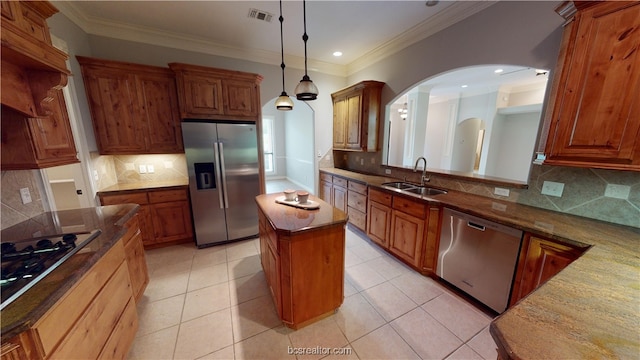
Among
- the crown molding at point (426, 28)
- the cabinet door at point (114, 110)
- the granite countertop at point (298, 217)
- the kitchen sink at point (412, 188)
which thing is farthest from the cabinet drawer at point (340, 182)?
the cabinet door at point (114, 110)

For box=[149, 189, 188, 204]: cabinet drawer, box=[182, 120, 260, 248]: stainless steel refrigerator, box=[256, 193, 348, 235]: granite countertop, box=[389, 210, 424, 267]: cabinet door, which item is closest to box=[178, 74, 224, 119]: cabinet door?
box=[182, 120, 260, 248]: stainless steel refrigerator

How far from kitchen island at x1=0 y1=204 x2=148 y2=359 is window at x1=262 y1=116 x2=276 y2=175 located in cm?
560

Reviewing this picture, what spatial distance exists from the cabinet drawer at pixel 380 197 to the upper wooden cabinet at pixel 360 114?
93cm

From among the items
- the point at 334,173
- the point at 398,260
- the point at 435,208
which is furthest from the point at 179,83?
the point at 398,260

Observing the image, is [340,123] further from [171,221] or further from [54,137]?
[54,137]

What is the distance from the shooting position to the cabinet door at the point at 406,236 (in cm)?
233

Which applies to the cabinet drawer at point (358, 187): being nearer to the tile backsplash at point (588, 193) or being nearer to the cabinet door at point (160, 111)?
the tile backsplash at point (588, 193)

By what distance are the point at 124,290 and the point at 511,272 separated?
2884mm

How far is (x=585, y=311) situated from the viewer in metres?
0.77

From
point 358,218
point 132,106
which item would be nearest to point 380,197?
point 358,218

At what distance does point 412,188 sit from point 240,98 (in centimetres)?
274

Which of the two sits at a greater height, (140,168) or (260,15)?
(260,15)

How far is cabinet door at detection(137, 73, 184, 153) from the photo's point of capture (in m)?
2.78

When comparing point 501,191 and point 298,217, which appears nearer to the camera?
point 298,217
